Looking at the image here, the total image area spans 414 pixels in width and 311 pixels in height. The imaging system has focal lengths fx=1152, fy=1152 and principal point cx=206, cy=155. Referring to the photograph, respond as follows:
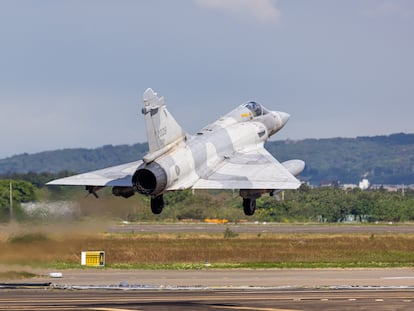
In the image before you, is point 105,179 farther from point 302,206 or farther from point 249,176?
point 302,206

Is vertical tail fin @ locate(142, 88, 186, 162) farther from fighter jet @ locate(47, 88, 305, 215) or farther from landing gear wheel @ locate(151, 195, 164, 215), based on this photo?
landing gear wheel @ locate(151, 195, 164, 215)

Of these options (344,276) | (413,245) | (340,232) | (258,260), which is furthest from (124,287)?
(340,232)

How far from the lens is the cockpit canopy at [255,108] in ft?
166

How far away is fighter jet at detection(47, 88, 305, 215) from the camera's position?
136ft

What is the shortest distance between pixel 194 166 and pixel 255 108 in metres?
8.21

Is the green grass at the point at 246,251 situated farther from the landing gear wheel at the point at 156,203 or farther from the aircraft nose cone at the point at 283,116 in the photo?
the aircraft nose cone at the point at 283,116

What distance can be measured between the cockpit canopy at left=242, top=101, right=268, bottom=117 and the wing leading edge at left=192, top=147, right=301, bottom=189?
12.6 ft

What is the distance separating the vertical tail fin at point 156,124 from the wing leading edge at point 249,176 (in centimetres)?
245

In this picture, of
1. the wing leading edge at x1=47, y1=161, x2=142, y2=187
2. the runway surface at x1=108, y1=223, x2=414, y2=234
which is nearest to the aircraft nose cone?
the wing leading edge at x1=47, y1=161, x2=142, y2=187

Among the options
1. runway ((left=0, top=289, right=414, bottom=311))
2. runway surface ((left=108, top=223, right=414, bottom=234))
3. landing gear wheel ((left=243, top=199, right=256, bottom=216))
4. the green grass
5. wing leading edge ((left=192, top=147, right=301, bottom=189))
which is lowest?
runway ((left=0, top=289, right=414, bottom=311))

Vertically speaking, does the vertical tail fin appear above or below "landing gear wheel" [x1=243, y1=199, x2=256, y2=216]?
above

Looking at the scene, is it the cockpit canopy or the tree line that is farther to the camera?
the tree line

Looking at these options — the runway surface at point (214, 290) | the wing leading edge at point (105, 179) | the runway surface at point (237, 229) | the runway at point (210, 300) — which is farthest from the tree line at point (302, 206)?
the wing leading edge at point (105, 179)

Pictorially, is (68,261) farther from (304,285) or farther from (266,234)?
(266,234)
